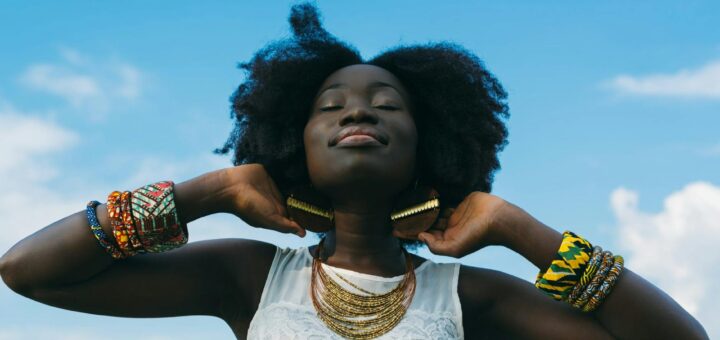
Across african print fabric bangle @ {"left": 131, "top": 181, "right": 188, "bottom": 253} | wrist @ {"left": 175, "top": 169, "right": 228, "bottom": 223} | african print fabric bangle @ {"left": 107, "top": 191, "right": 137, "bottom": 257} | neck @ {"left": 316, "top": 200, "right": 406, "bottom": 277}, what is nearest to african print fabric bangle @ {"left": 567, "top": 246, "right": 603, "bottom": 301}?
neck @ {"left": 316, "top": 200, "right": 406, "bottom": 277}

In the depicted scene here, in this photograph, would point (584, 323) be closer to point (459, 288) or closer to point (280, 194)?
point (459, 288)

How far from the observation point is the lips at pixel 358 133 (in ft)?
16.8

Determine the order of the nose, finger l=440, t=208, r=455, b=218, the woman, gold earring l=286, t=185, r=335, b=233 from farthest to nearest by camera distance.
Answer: finger l=440, t=208, r=455, b=218 → gold earring l=286, t=185, r=335, b=233 → the nose → the woman

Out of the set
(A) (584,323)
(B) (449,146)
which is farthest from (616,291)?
(B) (449,146)

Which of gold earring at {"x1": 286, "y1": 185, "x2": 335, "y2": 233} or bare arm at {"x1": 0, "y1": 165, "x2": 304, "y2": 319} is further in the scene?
gold earring at {"x1": 286, "y1": 185, "x2": 335, "y2": 233}

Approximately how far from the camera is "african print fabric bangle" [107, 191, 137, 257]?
4.99 m

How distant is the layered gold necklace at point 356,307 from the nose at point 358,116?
76 centimetres

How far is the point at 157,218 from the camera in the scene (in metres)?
4.97

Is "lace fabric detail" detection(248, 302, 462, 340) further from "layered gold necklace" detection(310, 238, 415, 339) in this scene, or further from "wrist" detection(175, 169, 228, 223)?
"wrist" detection(175, 169, 228, 223)

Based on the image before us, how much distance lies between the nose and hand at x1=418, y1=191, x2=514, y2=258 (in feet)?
A: 2.04

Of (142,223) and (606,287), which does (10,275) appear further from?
(606,287)

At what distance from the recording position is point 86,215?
16.8 feet

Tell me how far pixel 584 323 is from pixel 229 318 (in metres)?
1.74

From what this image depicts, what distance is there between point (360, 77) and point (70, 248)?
1620 millimetres
